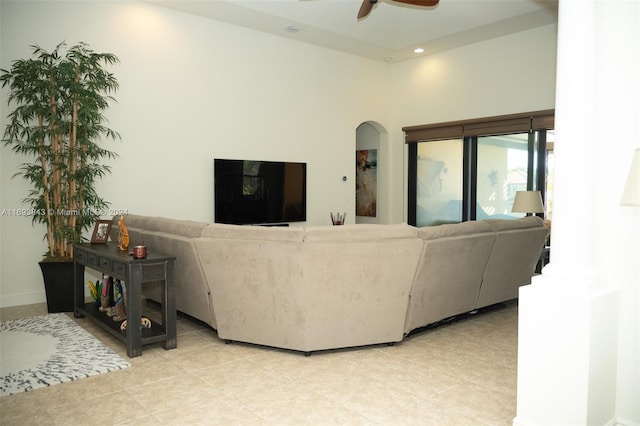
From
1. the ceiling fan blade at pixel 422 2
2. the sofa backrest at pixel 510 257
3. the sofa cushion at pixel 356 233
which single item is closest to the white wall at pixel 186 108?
the ceiling fan blade at pixel 422 2

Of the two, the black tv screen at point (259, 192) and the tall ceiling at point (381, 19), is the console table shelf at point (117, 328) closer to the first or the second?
the black tv screen at point (259, 192)

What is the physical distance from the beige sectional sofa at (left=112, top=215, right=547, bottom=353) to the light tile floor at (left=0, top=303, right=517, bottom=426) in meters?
0.19

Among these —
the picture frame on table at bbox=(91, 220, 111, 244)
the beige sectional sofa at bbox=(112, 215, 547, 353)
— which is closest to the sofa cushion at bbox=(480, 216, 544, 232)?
the beige sectional sofa at bbox=(112, 215, 547, 353)

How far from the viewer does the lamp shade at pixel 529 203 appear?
19.9 ft

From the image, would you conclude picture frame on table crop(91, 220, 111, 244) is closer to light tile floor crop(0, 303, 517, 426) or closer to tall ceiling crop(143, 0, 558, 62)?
light tile floor crop(0, 303, 517, 426)

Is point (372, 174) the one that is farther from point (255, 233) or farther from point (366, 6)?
point (255, 233)

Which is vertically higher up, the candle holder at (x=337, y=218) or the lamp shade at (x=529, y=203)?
the lamp shade at (x=529, y=203)

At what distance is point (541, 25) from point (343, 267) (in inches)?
211

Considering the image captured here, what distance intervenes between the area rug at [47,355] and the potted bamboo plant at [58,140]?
652 millimetres

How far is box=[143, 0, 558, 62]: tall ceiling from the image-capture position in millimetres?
6141

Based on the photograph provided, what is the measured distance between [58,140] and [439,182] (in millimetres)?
5861

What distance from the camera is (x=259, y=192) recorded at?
7074 mm

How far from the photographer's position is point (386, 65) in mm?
8883

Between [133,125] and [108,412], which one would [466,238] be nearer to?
[108,412]
